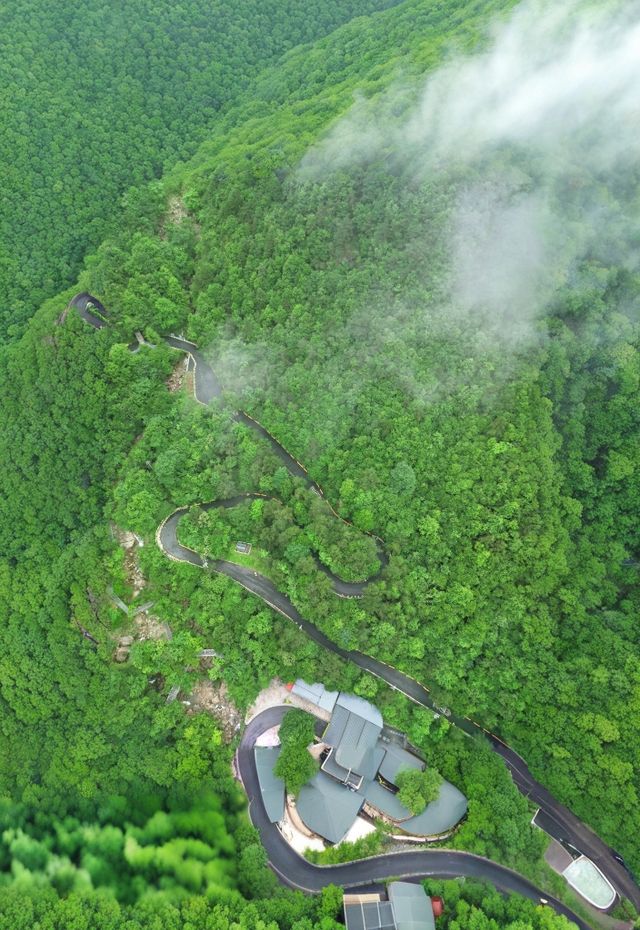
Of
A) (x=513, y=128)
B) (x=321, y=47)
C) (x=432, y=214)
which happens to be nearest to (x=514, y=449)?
(x=432, y=214)

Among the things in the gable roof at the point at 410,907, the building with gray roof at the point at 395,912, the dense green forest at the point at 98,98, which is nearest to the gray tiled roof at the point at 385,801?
the gable roof at the point at 410,907

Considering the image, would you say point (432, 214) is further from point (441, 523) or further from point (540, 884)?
point (540, 884)

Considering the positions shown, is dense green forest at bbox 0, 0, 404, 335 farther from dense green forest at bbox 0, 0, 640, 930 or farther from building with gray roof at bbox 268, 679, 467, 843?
building with gray roof at bbox 268, 679, 467, 843

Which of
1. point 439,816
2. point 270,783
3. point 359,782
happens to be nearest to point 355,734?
point 359,782

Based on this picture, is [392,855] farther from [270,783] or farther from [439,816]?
[270,783]

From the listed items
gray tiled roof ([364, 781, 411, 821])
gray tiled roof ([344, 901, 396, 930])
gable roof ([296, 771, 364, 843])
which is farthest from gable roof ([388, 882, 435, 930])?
gable roof ([296, 771, 364, 843])
